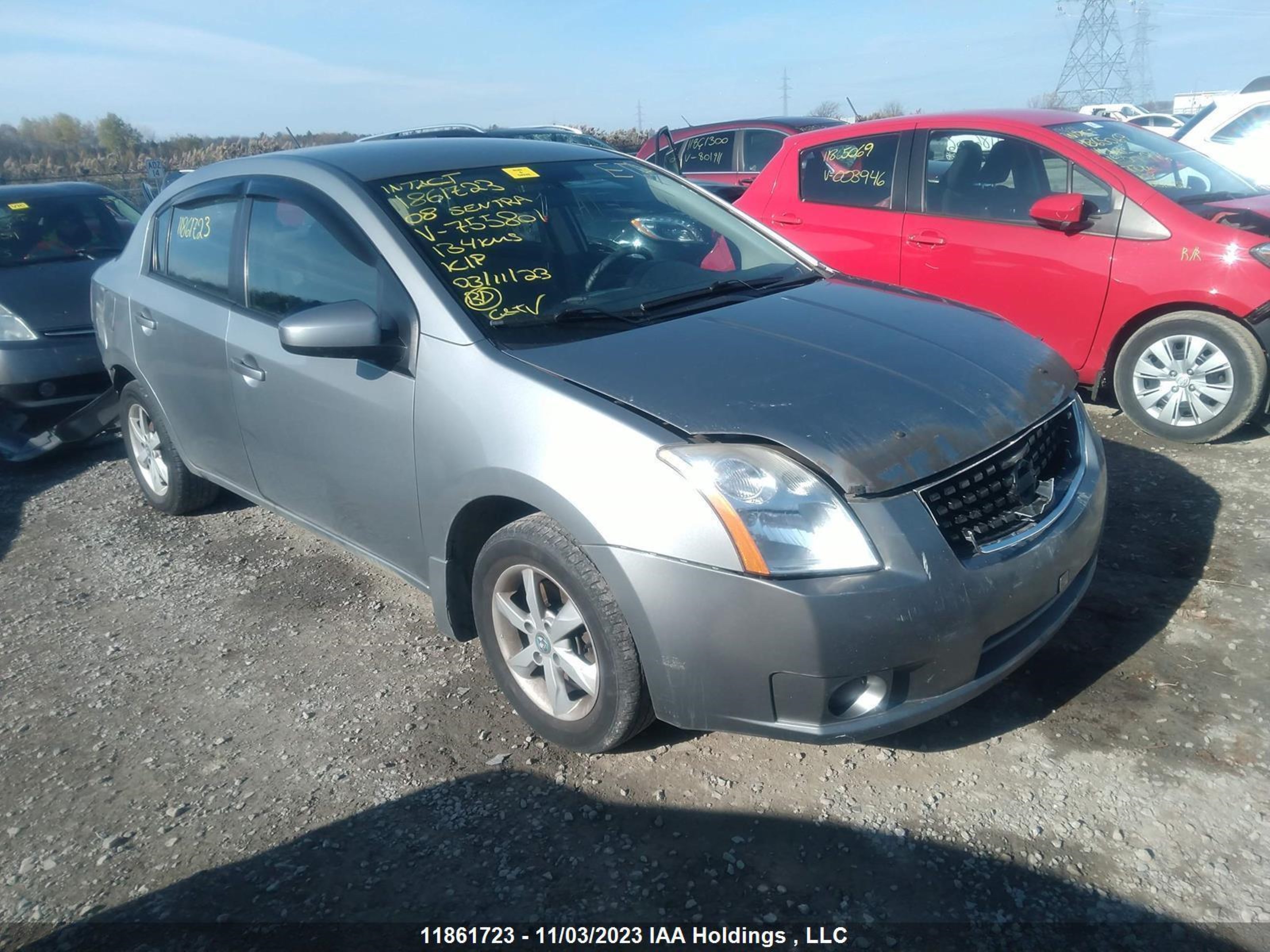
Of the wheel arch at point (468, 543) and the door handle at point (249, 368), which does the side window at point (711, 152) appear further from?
the wheel arch at point (468, 543)

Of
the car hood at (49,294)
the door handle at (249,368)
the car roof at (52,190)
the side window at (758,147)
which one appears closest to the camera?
the door handle at (249,368)

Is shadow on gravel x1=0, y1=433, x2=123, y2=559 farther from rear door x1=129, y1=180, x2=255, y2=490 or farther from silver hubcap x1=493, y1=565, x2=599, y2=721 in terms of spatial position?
silver hubcap x1=493, y1=565, x2=599, y2=721

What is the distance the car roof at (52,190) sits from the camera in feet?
23.7

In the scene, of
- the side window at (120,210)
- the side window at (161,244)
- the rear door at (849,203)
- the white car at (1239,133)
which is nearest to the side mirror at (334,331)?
the side window at (161,244)

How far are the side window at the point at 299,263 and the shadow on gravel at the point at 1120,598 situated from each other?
2.28 meters

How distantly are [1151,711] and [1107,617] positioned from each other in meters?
0.56

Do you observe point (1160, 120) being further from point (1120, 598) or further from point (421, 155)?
point (421, 155)

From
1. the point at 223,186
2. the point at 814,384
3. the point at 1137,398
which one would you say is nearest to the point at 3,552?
the point at 223,186

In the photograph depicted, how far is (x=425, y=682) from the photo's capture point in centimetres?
336

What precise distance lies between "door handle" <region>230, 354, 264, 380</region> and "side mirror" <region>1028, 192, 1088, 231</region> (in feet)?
13.1

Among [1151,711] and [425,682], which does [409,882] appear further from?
[1151,711]

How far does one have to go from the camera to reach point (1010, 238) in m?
5.35

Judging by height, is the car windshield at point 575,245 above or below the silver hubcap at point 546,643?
above

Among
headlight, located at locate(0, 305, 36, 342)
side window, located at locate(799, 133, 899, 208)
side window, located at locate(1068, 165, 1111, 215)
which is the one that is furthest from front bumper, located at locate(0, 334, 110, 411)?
side window, located at locate(1068, 165, 1111, 215)
